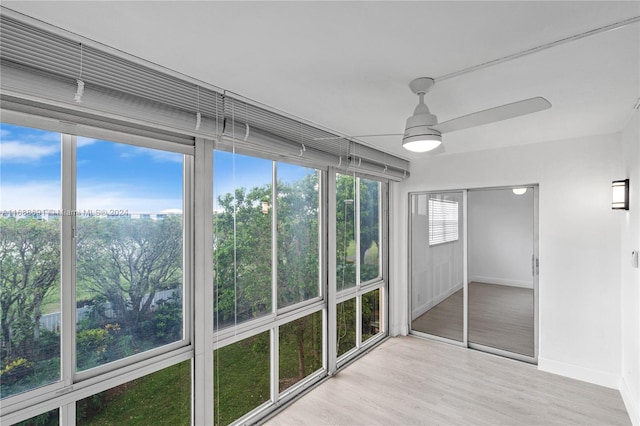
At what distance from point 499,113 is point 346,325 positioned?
2751mm

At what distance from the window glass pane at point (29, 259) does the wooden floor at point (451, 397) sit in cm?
168

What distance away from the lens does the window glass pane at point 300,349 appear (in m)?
Answer: 2.80

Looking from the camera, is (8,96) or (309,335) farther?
(309,335)

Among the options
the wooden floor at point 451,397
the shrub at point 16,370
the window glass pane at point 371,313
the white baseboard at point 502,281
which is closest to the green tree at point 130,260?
the shrub at point 16,370

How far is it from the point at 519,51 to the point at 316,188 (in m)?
1.98

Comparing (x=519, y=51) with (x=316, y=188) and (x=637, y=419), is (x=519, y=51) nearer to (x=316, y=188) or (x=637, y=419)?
(x=316, y=188)

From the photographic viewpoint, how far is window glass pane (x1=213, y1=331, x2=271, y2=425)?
7.27ft

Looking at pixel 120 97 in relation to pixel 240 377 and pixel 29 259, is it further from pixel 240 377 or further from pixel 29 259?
pixel 240 377

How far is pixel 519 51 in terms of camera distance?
1503 mm

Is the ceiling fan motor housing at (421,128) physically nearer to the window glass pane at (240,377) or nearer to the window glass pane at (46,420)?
the window glass pane at (240,377)

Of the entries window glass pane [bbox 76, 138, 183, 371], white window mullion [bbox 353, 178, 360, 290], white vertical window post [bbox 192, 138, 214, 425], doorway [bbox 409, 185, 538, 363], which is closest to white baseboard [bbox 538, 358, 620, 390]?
doorway [bbox 409, 185, 538, 363]

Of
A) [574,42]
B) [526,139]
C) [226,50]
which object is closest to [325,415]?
[226,50]

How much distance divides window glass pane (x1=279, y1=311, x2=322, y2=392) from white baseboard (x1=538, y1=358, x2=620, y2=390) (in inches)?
93.8

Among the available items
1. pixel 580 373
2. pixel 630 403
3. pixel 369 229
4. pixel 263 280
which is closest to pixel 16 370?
pixel 263 280
